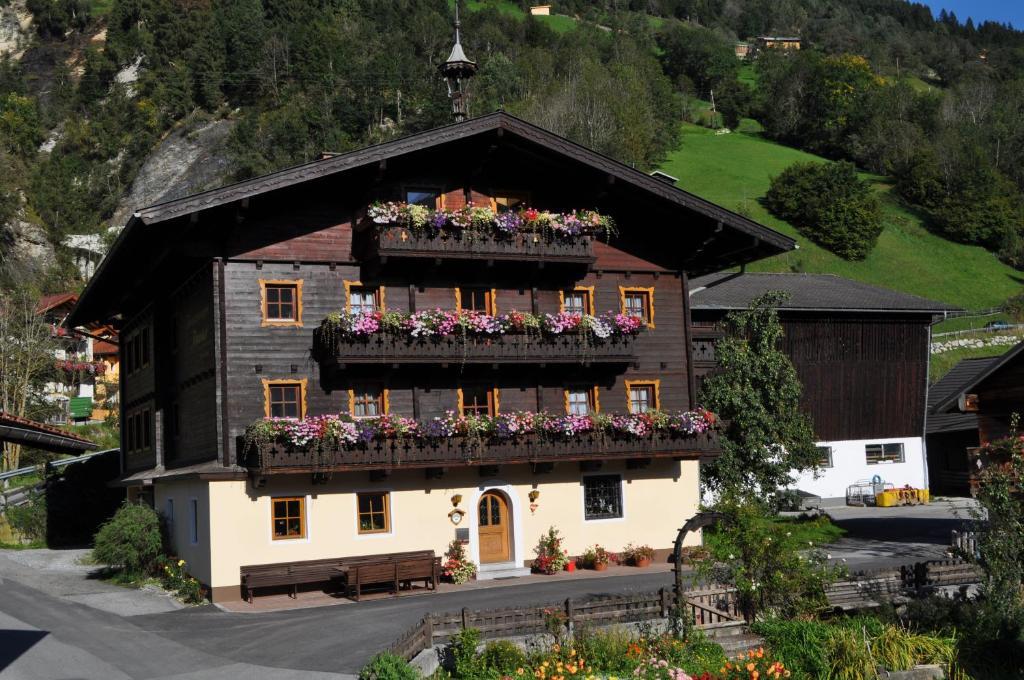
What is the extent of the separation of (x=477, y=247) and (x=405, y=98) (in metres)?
91.2

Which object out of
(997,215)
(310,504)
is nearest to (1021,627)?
(310,504)

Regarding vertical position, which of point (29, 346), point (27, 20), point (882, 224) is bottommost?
point (29, 346)

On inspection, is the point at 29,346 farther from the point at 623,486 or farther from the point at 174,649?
the point at 174,649

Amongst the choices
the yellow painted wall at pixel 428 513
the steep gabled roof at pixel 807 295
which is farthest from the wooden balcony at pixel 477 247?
the steep gabled roof at pixel 807 295

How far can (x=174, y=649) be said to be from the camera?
2050 centimetres

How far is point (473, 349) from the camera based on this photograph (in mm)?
29453

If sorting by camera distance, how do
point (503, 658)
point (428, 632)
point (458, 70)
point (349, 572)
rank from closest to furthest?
1. point (503, 658)
2. point (428, 632)
3. point (349, 572)
4. point (458, 70)

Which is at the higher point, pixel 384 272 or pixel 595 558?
pixel 384 272

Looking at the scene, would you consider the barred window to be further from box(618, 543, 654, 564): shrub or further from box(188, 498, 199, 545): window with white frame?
box(188, 498, 199, 545): window with white frame

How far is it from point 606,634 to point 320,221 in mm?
15487

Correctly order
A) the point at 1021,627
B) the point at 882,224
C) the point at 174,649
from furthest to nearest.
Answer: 1. the point at 882,224
2. the point at 174,649
3. the point at 1021,627

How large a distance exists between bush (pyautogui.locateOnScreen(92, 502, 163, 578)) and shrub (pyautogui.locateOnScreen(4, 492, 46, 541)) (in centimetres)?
1183

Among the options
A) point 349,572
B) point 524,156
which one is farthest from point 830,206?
point 349,572

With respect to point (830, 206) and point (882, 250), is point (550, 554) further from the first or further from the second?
point (882, 250)
